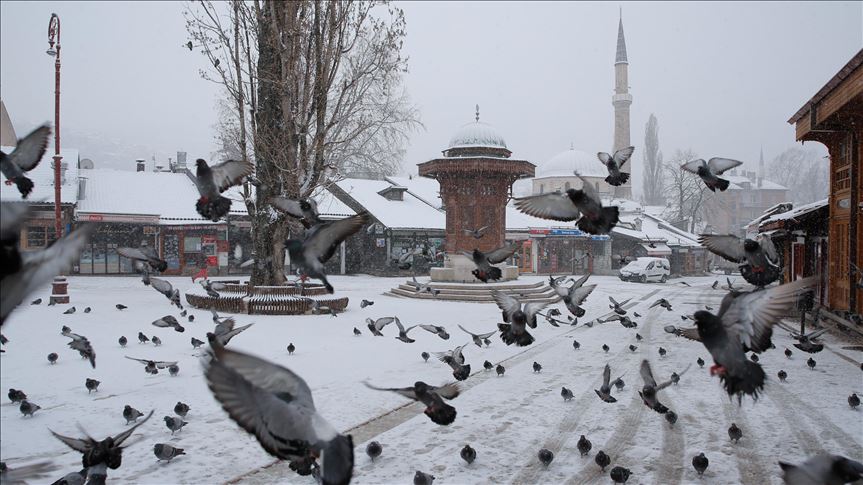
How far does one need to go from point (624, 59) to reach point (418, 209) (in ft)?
115

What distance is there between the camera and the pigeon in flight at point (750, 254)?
402cm

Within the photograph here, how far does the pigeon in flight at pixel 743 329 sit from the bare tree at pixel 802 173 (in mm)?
20138

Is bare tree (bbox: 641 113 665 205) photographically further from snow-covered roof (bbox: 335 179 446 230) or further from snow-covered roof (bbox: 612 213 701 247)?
snow-covered roof (bbox: 335 179 446 230)

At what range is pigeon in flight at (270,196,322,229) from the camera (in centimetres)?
356

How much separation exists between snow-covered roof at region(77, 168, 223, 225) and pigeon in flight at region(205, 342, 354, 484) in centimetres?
2858

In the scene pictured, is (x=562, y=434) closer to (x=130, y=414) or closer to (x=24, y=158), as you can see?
(x=130, y=414)

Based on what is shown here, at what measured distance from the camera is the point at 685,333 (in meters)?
3.99

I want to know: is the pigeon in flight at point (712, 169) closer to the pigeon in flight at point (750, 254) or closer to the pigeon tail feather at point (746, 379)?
the pigeon in flight at point (750, 254)

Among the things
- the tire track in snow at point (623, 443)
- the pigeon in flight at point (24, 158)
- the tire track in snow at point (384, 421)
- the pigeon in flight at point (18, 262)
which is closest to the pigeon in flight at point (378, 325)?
the tire track in snow at point (384, 421)

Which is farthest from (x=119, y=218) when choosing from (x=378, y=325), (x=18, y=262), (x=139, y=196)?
(x=18, y=262)

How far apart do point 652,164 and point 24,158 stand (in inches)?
2512

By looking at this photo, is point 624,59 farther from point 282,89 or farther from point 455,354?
point 455,354

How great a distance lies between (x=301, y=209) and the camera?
3.62 metres

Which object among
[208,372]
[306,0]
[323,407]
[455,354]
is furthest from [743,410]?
[306,0]
